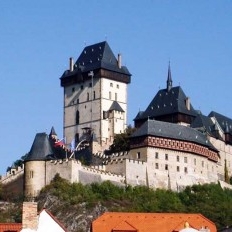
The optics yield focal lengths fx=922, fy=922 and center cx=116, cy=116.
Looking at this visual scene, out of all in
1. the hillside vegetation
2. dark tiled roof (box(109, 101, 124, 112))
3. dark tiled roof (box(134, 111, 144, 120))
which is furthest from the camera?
dark tiled roof (box(134, 111, 144, 120))

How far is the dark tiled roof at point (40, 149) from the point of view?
9638cm

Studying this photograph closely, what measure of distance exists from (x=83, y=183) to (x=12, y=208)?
762 centimetres

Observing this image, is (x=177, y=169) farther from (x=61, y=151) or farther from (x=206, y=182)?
(x=61, y=151)

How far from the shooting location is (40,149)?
9725 centimetres

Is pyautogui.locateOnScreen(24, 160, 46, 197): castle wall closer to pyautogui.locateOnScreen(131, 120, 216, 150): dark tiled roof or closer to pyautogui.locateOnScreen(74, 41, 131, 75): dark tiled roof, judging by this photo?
pyautogui.locateOnScreen(131, 120, 216, 150): dark tiled roof

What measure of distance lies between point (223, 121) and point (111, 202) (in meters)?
34.8

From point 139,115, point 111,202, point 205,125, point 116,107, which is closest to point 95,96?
point 116,107

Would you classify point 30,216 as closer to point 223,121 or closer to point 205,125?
point 205,125

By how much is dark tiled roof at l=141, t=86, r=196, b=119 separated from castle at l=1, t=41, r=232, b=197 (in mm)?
125

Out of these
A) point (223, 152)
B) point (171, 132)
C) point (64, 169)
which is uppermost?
point (171, 132)

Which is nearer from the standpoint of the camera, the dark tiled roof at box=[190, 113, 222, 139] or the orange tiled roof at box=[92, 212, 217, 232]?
the orange tiled roof at box=[92, 212, 217, 232]

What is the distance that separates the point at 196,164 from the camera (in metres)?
106

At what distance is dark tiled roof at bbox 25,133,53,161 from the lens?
3794 inches

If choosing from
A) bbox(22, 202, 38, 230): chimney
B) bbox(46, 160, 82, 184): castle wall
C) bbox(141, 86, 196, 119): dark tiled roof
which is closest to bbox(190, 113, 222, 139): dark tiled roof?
bbox(141, 86, 196, 119): dark tiled roof
